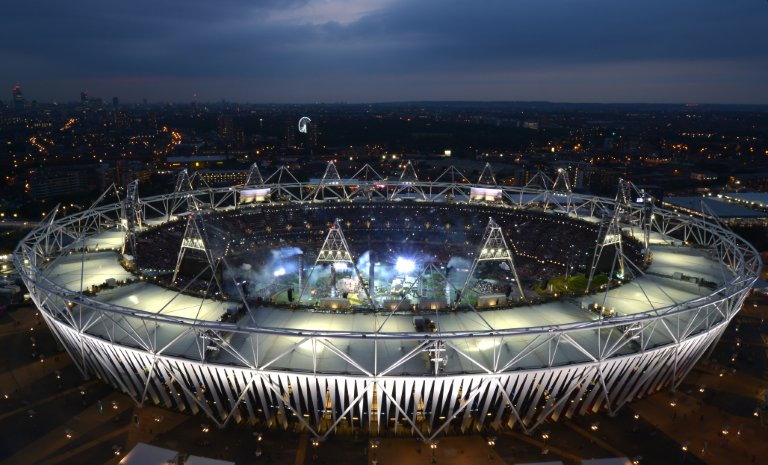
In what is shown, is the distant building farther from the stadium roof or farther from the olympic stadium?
the stadium roof

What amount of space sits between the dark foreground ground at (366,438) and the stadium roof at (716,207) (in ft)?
185

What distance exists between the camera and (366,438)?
32875 millimetres

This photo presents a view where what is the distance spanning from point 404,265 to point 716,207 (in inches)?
2470

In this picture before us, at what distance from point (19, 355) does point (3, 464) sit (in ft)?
53.2

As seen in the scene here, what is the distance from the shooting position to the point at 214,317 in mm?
36938

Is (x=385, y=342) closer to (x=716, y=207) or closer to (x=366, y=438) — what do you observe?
(x=366, y=438)

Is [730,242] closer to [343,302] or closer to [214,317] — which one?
[343,302]

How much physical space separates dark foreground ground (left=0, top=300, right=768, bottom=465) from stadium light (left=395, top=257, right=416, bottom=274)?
3188 cm

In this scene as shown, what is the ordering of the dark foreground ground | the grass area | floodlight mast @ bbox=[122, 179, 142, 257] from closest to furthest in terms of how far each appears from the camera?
the dark foreground ground, the grass area, floodlight mast @ bbox=[122, 179, 142, 257]

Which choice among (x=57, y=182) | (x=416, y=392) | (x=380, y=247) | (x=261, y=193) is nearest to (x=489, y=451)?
(x=416, y=392)

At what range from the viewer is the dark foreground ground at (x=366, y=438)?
3130 centimetres

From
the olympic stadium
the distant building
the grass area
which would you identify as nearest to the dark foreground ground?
the olympic stadium

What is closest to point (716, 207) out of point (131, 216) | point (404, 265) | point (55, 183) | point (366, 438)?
point (404, 265)

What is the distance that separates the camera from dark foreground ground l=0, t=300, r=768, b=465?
103 ft
